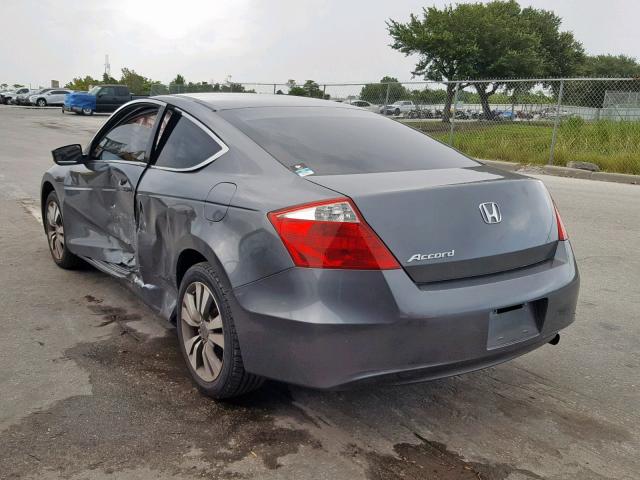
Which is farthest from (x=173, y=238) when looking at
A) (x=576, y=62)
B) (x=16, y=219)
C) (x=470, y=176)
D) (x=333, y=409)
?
(x=576, y=62)

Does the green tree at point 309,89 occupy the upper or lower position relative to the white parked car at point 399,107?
upper

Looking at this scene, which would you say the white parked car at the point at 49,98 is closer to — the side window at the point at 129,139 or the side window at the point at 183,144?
the side window at the point at 129,139

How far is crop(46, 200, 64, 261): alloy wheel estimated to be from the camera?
17.3 ft

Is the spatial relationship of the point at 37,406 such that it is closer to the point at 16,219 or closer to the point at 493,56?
the point at 16,219

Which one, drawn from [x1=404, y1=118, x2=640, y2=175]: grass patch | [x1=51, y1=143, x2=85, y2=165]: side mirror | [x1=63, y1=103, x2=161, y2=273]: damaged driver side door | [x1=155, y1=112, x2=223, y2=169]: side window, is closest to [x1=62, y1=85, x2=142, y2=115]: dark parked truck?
[x1=404, y1=118, x2=640, y2=175]: grass patch

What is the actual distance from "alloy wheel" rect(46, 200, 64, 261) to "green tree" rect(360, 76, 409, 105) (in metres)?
13.4

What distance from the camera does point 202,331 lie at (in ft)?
10.3

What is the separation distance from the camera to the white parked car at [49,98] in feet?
160

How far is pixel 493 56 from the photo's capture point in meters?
42.1

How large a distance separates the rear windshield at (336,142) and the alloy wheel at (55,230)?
2.46m

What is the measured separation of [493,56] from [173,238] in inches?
1666

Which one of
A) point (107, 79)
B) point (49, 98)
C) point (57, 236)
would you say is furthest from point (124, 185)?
point (107, 79)

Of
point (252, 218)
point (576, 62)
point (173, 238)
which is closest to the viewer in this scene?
point (252, 218)

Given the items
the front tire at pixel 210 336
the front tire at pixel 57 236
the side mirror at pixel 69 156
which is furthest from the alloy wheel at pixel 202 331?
the front tire at pixel 57 236
